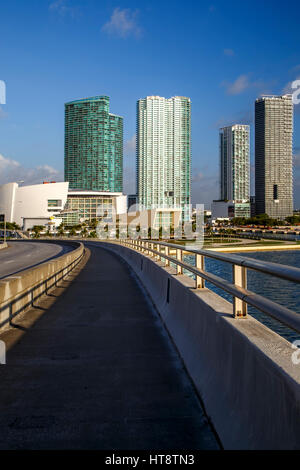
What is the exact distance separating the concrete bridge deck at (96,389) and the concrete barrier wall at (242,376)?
26 cm

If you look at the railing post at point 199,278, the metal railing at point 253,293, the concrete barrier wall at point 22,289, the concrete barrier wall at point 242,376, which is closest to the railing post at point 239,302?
the metal railing at point 253,293

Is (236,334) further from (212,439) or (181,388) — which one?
(181,388)

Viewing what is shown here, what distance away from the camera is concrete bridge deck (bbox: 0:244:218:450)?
407 centimetres

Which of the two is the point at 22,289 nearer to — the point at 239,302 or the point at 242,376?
the point at 239,302

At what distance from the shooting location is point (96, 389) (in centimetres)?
530

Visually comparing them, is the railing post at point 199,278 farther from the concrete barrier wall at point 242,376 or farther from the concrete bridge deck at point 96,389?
the concrete bridge deck at point 96,389

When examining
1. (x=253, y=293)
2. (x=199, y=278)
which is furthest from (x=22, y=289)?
(x=253, y=293)

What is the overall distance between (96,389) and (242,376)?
214 centimetres

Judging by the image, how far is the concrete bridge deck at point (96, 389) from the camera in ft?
13.3

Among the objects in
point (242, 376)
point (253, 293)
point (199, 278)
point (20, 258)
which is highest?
point (253, 293)

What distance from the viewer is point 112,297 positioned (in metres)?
13.0

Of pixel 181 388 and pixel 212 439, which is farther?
pixel 181 388

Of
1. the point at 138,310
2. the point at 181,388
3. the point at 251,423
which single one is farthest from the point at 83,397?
the point at 138,310

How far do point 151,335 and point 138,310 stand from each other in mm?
2697
